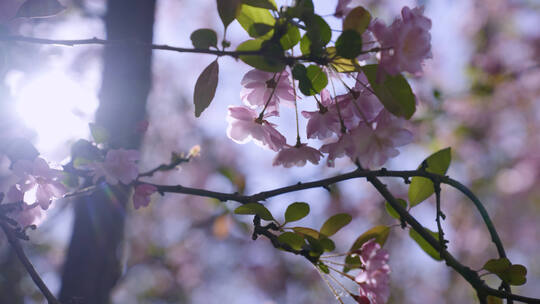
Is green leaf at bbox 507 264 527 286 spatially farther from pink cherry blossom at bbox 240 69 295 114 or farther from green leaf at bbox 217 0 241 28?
green leaf at bbox 217 0 241 28

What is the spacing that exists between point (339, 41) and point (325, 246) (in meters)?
0.37

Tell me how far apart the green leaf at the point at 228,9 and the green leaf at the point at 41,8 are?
390 millimetres

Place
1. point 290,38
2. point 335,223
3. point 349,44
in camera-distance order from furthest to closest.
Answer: point 335,223
point 290,38
point 349,44

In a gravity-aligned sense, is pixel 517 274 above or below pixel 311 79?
below

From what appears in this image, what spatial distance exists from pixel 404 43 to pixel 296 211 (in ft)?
1.23

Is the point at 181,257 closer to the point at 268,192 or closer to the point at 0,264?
the point at 0,264

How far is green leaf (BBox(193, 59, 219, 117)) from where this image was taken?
2.31 ft

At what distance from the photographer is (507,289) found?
743 mm

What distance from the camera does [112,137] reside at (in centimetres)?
130

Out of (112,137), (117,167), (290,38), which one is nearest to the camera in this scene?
(290,38)

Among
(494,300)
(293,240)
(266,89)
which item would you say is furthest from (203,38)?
(494,300)

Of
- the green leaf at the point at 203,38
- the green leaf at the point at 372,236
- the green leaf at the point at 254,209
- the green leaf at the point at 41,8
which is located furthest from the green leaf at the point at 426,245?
the green leaf at the point at 41,8

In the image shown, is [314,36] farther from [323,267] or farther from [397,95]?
[323,267]

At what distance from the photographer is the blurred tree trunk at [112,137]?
4.36 feet
